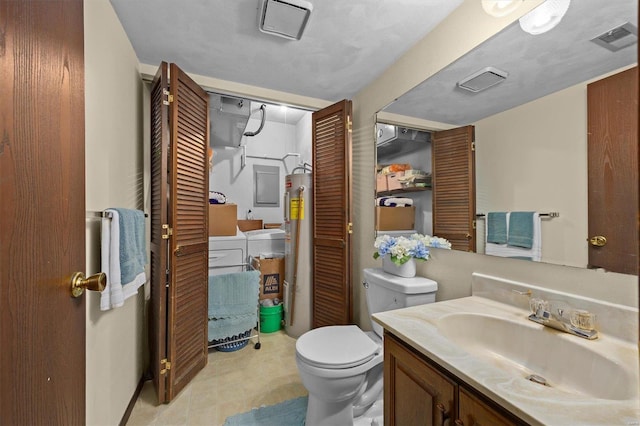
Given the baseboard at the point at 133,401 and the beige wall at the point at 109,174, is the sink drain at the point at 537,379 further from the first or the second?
the baseboard at the point at 133,401

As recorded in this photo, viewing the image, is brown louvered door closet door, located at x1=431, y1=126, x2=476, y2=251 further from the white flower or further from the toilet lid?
the toilet lid

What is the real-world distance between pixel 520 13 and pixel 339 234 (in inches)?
64.5

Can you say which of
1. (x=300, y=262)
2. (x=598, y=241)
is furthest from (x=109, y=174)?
(x=598, y=241)

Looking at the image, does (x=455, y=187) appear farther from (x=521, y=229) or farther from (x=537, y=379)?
(x=537, y=379)

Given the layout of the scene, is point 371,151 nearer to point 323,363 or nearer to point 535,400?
point 323,363

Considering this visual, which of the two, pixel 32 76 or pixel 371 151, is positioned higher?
pixel 371 151

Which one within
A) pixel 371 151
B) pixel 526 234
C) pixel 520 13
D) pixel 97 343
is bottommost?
pixel 97 343

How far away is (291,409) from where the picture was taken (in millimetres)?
1613

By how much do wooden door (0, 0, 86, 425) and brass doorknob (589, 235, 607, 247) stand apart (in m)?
1.55

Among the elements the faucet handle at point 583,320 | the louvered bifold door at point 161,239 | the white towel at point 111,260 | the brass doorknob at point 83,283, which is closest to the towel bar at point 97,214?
the white towel at point 111,260

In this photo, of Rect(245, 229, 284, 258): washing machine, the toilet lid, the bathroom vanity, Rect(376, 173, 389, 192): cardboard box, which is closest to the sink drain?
the bathroom vanity

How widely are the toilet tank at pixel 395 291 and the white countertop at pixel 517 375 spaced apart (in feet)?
1.07

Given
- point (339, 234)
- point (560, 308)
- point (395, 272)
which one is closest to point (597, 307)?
point (560, 308)

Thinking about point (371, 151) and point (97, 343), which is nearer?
point (97, 343)
